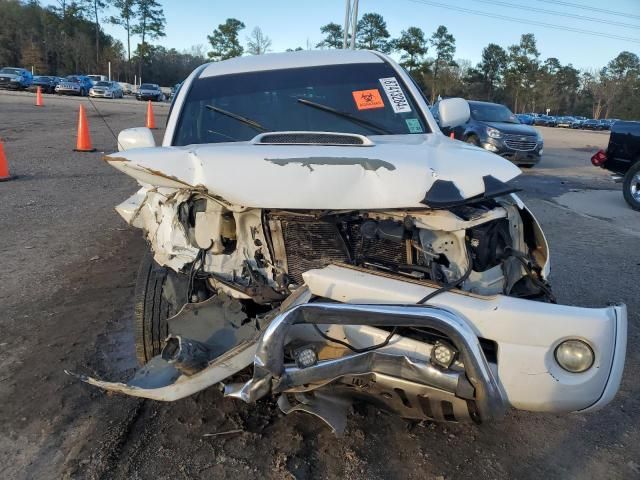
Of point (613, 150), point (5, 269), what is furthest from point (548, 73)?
point (5, 269)

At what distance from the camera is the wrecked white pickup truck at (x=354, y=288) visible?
6.71 ft

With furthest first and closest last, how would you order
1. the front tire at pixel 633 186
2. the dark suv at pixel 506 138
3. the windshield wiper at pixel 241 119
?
the dark suv at pixel 506 138, the front tire at pixel 633 186, the windshield wiper at pixel 241 119

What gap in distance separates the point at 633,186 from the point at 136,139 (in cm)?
902

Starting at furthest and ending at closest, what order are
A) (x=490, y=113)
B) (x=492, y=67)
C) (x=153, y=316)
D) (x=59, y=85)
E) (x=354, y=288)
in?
(x=492, y=67)
(x=59, y=85)
(x=490, y=113)
(x=153, y=316)
(x=354, y=288)

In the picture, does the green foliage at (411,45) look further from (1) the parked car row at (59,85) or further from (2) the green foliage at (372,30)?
(1) the parked car row at (59,85)

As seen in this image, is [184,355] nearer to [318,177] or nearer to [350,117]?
[318,177]

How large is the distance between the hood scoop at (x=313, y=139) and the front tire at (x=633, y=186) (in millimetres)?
8278

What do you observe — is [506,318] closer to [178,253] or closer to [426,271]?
[426,271]

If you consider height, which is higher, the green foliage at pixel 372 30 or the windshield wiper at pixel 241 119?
the green foliage at pixel 372 30

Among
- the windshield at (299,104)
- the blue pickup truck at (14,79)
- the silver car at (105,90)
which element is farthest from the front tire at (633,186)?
the blue pickup truck at (14,79)

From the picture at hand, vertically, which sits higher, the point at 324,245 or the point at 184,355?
the point at 324,245

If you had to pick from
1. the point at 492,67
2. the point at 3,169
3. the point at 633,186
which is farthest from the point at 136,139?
the point at 492,67

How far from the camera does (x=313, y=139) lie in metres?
2.87

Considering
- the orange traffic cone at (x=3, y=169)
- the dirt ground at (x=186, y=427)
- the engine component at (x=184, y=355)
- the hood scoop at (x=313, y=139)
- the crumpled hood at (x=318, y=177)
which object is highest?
the hood scoop at (x=313, y=139)
